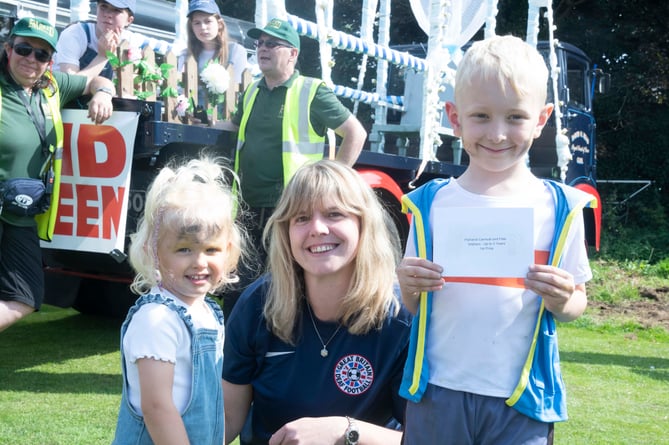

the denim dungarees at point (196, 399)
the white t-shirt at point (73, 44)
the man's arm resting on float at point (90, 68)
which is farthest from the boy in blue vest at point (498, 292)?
the white t-shirt at point (73, 44)

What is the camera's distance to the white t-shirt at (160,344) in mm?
1888

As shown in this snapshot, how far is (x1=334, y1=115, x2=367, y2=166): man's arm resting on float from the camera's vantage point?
164 inches

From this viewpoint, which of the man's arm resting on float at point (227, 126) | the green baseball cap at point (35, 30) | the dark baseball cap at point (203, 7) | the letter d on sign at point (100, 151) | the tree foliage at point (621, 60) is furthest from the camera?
the tree foliage at point (621, 60)

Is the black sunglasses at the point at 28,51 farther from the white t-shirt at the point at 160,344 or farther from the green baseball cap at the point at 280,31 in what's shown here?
the white t-shirt at the point at 160,344

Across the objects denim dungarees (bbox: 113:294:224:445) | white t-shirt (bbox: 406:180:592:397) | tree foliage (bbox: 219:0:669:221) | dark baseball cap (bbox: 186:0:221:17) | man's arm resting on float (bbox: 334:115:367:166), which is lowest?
denim dungarees (bbox: 113:294:224:445)

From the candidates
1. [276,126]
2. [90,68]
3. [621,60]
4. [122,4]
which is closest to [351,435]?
[276,126]

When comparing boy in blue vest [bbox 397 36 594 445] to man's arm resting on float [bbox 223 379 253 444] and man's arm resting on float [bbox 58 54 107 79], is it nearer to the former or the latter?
man's arm resting on float [bbox 223 379 253 444]

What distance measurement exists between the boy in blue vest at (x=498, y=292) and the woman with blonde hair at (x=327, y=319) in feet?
1.23

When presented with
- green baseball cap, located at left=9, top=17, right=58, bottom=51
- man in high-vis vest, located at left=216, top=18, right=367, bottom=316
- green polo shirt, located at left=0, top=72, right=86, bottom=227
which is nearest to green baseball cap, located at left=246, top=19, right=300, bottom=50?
man in high-vis vest, located at left=216, top=18, right=367, bottom=316

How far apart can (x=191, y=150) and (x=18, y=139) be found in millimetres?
845

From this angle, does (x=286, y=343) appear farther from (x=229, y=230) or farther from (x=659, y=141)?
(x=659, y=141)

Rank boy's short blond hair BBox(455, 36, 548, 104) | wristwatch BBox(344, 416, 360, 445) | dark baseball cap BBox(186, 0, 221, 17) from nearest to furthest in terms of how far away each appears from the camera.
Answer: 1. boy's short blond hair BBox(455, 36, 548, 104)
2. wristwatch BBox(344, 416, 360, 445)
3. dark baseball cap BBox(186, 0, 221, 17)

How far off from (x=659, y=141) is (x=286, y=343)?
15043mm

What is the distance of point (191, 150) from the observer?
4145 millimetres
